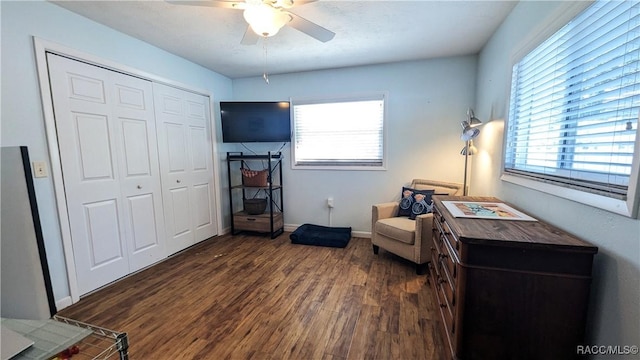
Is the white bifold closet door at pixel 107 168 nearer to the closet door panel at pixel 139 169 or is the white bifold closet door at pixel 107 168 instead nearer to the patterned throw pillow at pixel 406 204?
the closet door panel at pixel 139 169

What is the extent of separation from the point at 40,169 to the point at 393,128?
11.7 ft

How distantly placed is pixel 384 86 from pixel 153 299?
138 inches

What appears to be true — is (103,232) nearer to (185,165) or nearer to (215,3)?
(185,165)

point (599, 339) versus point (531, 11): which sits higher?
point (531, 11)

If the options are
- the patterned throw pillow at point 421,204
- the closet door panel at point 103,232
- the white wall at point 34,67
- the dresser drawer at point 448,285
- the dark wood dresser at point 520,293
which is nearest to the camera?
the dark wood dresser at point 520,293

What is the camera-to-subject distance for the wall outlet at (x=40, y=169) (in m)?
1.92

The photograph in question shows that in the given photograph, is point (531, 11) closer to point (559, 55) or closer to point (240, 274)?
point (559, 55)

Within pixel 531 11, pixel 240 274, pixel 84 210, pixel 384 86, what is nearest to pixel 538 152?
pixel 531 11

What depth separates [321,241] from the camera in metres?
3.43

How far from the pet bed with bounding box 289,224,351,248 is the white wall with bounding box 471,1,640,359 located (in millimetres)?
1776

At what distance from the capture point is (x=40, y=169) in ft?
6.39

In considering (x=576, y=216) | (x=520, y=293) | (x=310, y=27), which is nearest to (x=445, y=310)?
(x=520, y=293)

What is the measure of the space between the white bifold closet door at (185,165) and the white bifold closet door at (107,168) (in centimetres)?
13

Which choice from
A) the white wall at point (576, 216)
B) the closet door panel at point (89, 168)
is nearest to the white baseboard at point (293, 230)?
the closet door panel at point (89, 168)
